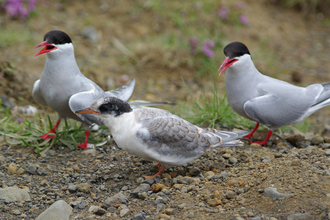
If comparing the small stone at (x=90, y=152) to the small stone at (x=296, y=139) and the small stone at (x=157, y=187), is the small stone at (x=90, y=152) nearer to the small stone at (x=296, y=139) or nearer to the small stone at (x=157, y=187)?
the small stone at (x=157, y=187)

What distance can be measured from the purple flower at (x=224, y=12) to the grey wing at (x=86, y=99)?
15.3 ft

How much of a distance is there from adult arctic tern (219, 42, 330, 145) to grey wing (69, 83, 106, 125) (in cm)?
146

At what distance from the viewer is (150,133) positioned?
3037 mm

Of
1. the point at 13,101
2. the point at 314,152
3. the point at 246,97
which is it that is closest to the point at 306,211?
the point at 314,152

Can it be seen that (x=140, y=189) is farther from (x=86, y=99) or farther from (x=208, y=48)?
(x=208, y=48)

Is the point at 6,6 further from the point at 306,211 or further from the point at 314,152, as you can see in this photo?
the point at 306,211

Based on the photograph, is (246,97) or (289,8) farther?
(289,8)

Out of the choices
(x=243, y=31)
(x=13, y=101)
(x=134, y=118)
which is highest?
(x=243, y=31)

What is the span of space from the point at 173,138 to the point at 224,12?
548 centimetres

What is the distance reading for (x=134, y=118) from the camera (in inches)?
122

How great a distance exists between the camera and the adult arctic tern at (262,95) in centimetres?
398

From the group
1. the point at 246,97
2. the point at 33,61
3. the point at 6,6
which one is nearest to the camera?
the point at 246,97

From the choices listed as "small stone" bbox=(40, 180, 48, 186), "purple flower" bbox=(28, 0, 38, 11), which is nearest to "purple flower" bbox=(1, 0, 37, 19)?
"purple flower" bbox=(28, 0, 38, 11)

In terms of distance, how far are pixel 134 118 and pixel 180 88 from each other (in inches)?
135
